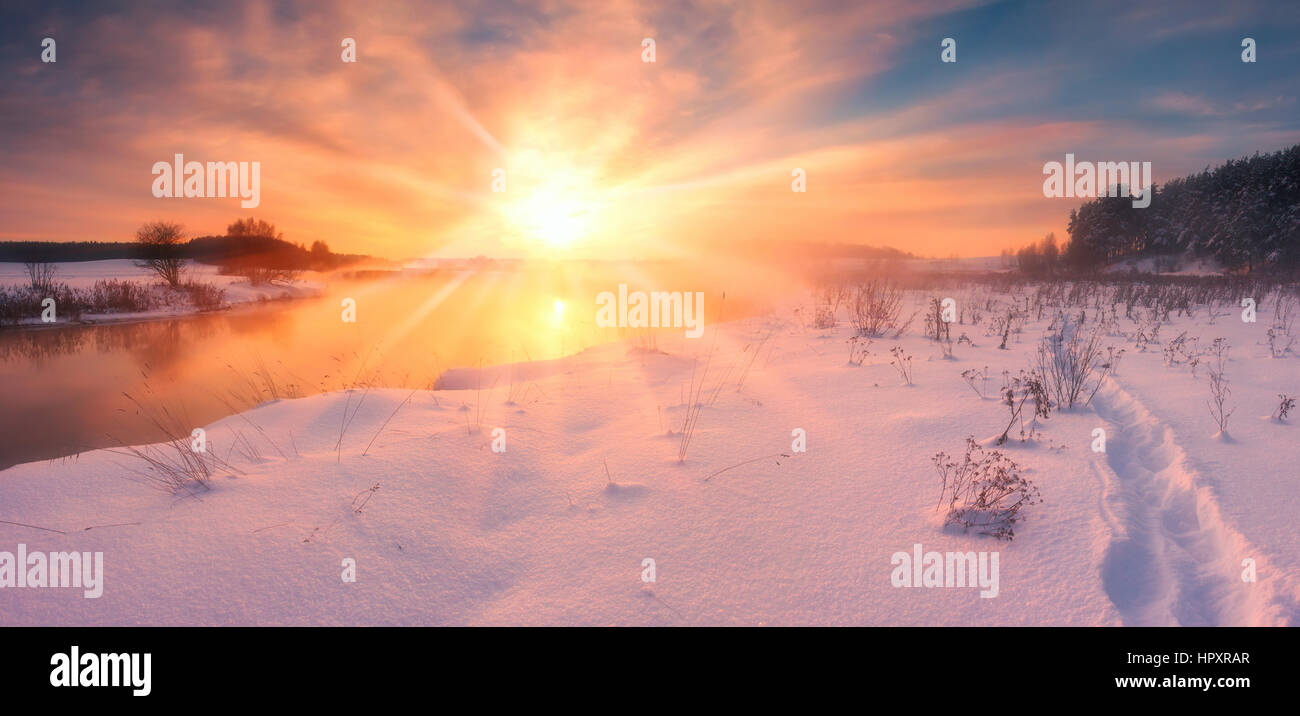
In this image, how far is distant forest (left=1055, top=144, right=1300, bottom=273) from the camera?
3000 cm

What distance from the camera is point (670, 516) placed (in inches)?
130

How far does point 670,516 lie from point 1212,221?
5229 cm

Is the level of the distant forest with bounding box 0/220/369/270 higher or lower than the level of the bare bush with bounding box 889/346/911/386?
higher

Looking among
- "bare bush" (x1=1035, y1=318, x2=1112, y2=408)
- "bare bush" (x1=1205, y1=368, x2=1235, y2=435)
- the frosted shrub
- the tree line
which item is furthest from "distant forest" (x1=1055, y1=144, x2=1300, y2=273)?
the frosted shrub

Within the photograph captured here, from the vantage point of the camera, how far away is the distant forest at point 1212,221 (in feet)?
98.4

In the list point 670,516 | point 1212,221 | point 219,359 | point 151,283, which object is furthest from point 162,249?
point 1212,221

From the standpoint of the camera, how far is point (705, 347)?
991 centimetres

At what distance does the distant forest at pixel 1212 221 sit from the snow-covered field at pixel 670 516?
39.9 meters

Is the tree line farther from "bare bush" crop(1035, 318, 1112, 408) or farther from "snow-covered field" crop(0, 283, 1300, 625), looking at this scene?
"snow-covered field" crop(0, 283, 1300, 625)

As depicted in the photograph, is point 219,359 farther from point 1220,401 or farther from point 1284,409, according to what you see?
point 1284,409

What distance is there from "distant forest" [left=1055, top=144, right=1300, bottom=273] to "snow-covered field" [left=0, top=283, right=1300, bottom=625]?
39.9 meters

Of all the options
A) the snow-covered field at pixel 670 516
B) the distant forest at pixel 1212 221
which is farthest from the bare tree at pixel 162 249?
the distant forest at pixel 1212 221
